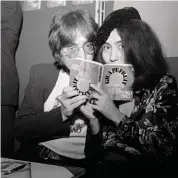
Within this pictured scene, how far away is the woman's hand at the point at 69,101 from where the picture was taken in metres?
0.96

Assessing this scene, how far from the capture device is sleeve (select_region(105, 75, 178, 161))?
0.86m

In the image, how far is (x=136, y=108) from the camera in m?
0.91

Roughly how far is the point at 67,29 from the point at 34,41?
181 mm

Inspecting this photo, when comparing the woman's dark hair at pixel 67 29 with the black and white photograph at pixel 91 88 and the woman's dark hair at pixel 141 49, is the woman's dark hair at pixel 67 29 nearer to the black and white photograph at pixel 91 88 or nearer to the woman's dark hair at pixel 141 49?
the black and white photograph at pixel 91 88

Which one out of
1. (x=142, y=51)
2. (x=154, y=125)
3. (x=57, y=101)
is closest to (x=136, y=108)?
(x=154, y=125)

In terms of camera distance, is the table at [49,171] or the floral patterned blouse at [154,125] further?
the floral patterned blouse at [154,125]

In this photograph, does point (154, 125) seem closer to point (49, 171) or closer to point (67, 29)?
point (49, 171)

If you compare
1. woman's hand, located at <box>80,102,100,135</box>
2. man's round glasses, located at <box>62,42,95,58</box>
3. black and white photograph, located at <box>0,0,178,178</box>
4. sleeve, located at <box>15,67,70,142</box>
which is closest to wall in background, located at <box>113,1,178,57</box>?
black and white photograph, located at <box>0,0,178,178</box>

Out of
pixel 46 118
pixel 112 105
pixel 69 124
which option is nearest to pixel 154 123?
pixel 112 105

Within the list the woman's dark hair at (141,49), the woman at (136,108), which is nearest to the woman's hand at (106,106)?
the woman at (136,108)

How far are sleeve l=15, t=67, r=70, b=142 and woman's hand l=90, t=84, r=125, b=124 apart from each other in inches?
6.6

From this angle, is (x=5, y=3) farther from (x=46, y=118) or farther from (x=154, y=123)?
(x=154, y=123)

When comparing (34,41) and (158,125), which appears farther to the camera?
(34,41)

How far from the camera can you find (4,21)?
1138mm
